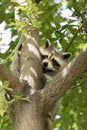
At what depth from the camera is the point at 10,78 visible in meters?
3.14

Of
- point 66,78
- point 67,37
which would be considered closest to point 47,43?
point 67,37

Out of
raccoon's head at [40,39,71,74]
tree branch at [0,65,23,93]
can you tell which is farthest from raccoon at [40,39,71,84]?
tree branch at [0,65,23,93]

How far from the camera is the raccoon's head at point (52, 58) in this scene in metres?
4.82

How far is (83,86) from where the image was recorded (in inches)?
176

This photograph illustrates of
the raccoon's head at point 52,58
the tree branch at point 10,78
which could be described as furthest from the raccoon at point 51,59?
the tree branch at point 10,78

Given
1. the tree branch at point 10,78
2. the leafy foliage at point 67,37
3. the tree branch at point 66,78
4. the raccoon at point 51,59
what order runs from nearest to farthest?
the tree branch at point 10,78, the tree branch at point 66,78, the leafy foliage at point 67,37, the raccoon at point 51,59

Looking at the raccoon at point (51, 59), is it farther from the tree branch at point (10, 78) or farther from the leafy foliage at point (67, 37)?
the tree branch at point (10, 78)

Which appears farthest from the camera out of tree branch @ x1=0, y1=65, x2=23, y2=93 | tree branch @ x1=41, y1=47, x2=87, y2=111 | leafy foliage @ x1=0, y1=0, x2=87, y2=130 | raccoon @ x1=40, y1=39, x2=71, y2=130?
raccoon @ x1=40, y1=39, x2=71, y2=130

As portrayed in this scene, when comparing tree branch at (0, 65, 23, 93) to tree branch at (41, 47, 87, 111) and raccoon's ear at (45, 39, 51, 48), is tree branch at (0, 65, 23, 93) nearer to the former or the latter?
tree branch at (41, 47, 87, 111)

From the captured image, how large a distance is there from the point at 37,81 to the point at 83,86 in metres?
0.92

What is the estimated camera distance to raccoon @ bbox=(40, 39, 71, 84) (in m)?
4.80

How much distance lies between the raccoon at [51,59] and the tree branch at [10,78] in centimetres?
140

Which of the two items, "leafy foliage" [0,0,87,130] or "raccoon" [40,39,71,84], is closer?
"leafy foliage" [0,0,87,130]

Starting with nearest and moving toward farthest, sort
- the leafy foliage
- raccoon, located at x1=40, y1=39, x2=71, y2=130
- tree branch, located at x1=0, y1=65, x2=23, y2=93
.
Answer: tree branch, located at x1=0, y1=65, x2=23, y2=93, the leafy foliage, raccoon, located at x1=40, y1=39, x2=71, y2=130
